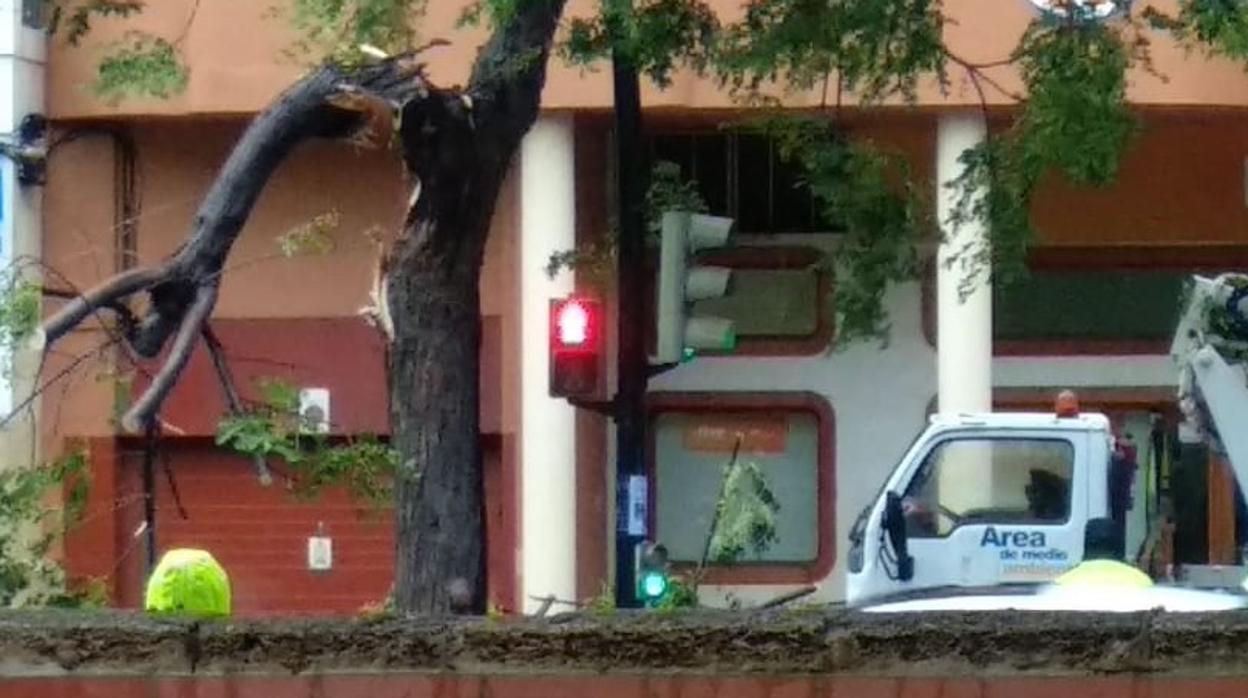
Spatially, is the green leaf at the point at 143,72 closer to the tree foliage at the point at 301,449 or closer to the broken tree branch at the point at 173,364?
the broken tree branch at the point at 173,364

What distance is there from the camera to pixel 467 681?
5.74 metres

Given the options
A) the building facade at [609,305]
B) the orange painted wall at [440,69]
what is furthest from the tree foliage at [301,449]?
the building facade at [609,305]

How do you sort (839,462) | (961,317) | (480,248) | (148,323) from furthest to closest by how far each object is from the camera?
(839,462) < (961,317) < (480,248) < (148,323)

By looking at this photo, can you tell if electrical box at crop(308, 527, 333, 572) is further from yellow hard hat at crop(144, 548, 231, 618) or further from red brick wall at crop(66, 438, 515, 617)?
yellow hard hat at crop(144, 548, 231, 618)

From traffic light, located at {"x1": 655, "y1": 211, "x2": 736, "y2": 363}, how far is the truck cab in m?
1.60

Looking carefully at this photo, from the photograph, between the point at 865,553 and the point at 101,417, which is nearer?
the point at 865,553

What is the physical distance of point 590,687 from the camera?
5.73m

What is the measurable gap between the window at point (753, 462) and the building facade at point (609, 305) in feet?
0.07

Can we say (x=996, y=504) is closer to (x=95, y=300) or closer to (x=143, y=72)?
(x=143, y=72)

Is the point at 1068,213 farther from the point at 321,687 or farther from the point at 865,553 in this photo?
the point at 321,687

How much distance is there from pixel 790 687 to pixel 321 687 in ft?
3.38

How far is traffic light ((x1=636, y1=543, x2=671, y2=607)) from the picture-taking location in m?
13.9

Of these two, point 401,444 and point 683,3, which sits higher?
point 683,3

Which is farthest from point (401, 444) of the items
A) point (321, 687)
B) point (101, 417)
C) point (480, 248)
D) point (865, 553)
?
point (101, 417)
